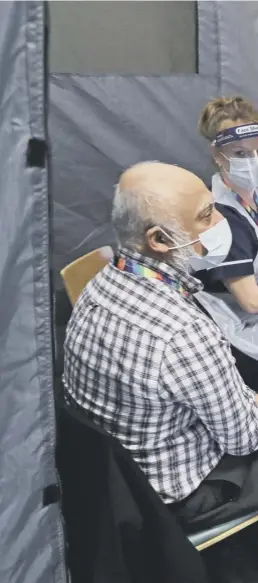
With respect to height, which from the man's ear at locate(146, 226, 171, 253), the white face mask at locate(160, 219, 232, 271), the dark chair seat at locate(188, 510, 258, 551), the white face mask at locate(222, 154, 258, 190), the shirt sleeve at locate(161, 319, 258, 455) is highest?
the white face mask at locate(222, 154, 258, 190)

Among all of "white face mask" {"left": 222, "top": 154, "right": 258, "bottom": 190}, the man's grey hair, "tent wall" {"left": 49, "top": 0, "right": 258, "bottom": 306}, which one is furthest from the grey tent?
"white face mask" {"left": 222, "top": 154, "right": 258, "bottom": 190}

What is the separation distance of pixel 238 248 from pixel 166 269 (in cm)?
36

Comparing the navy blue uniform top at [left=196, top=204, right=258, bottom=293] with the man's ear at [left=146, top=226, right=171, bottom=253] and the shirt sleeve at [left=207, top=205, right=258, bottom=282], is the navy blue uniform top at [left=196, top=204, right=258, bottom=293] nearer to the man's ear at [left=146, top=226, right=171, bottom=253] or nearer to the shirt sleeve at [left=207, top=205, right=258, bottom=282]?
the shirt sleeve at [left=207, top=205, right=258, bottom=282]

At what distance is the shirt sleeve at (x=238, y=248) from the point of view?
1.34 meters

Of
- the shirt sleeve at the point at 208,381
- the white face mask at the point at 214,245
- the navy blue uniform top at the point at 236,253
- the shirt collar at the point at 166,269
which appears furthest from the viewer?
the navy blue uniform top at the point at 236,253

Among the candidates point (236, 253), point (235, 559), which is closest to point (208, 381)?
point (235, 559)

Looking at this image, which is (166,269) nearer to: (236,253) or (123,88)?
(236,253)

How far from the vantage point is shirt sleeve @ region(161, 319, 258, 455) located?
933 millimetres

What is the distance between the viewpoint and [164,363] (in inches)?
36.7

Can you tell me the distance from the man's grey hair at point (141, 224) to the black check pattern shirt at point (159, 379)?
4cm

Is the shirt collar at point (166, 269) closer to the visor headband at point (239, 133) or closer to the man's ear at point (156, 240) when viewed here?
the man's ear at point (156, 240)

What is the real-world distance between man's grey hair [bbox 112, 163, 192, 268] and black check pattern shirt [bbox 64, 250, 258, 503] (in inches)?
1.5

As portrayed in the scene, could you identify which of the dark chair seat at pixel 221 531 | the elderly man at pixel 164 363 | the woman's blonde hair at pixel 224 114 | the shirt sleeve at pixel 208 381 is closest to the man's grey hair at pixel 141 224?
the elderly man at pixel 164 363

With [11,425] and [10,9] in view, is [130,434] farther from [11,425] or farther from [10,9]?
[10,9]
